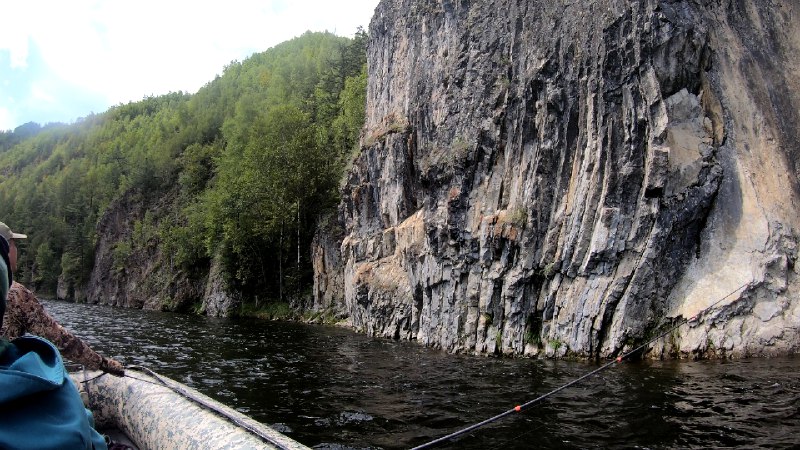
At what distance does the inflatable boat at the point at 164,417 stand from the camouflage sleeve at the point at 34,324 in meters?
0.71

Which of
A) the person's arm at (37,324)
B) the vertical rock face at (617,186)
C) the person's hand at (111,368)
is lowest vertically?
the person's hand at (111,368)

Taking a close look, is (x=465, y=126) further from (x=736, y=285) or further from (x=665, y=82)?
(x=736, y=285)

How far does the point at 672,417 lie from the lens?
347 inches

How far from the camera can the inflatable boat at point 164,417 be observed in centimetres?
427

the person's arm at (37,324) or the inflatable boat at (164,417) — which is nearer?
the inflatable boat at (164,417)

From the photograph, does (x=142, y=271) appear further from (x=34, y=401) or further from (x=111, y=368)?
(x=34, y=401)

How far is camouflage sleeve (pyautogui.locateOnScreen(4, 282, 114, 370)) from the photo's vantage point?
5.24 m

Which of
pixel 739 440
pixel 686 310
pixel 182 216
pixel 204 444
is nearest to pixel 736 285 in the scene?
pixel 686 310

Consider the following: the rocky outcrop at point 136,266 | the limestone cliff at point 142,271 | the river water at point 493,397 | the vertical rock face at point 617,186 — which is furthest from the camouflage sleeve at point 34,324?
the rocky outcrop at point 136,266

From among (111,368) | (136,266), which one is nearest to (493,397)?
(111,368)

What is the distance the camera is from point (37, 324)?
5.40 metres

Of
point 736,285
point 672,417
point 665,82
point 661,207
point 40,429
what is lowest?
point 672,417

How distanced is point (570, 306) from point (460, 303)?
510 cm

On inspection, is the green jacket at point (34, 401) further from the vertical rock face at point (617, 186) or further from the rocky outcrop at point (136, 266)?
the rocky outcrop at point (136, 266)
